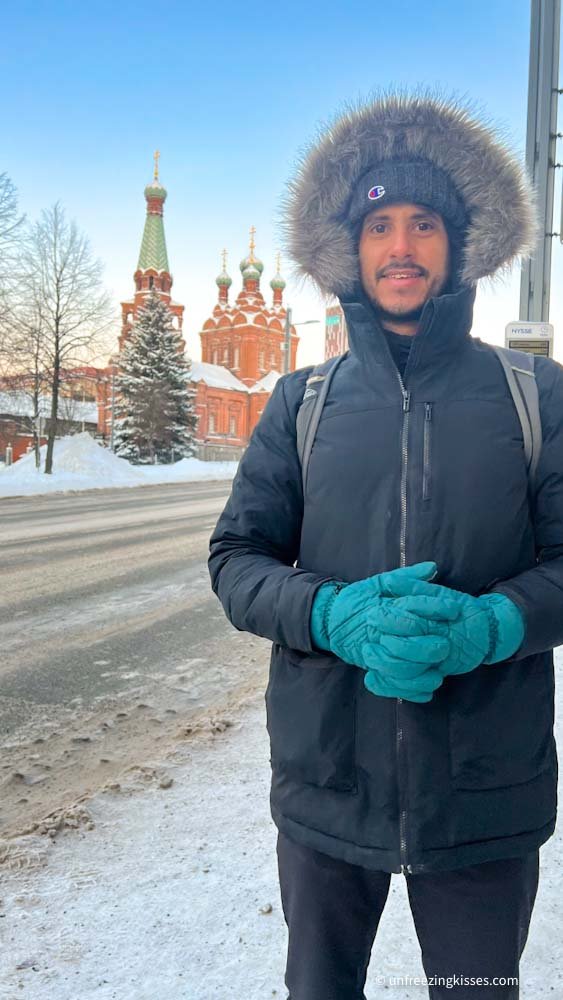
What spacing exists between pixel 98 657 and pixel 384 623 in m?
4.65

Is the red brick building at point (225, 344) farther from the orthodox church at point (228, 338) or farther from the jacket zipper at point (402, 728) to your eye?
the jacket zipper at point (402, 728)

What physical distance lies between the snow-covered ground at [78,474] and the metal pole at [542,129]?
1868cm

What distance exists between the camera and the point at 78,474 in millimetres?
27953

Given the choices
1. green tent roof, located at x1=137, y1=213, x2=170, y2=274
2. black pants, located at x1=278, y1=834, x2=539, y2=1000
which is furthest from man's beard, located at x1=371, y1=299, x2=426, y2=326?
green tent roof, located at x1=137, y1=213, x2=170, y2=274

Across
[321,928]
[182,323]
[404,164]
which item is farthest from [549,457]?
[182,323]

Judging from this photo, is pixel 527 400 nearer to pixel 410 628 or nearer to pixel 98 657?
pixel 410 628

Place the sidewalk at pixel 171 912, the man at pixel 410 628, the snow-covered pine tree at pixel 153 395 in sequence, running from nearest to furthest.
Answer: the man at pixel 410 628
the sidewalk at pixel 171 912
the snow-covered pine tree at pixel 153 395

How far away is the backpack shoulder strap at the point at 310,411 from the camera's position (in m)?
1.68

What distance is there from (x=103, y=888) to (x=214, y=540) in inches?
Answer: 61.5

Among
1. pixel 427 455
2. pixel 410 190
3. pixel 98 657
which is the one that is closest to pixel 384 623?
pixel 427 455

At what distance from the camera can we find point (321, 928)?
1.56 m

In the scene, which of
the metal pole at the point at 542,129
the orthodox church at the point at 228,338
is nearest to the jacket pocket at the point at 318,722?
the metal pole at the point at 542,129

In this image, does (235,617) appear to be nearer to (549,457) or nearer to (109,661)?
(549,457)

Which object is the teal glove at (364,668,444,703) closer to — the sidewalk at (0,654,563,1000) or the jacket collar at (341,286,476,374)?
the jacket collar at (341,286,476,374)
